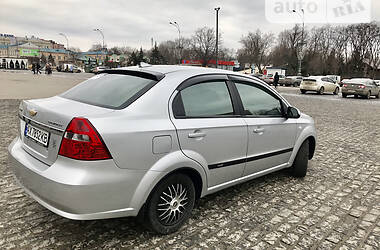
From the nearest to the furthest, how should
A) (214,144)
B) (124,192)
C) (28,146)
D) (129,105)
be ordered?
(124,192)
(129,105)
(28,146)
(214,144)

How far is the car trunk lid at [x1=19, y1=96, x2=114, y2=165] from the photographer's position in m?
2.37

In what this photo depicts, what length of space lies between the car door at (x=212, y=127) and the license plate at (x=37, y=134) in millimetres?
1103

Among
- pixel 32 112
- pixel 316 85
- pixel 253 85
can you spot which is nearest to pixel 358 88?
pixel 316 85

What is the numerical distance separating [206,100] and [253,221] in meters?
1.40

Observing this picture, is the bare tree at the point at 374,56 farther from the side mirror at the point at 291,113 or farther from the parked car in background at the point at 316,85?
the side mirror at the point at 291,113

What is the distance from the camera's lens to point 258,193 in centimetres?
390

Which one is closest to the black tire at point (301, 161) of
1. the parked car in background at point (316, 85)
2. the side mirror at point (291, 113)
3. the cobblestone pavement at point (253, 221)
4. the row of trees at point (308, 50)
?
the cobblestone pavement at point (253, 221)

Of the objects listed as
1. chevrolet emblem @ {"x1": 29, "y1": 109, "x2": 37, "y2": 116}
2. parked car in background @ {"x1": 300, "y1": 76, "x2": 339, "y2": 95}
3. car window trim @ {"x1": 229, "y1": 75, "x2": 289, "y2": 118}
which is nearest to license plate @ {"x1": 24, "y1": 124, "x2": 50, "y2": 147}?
chevrolet emblem @ {"x1": 29, "y1": 109, "x2": 37, "y2": 116}

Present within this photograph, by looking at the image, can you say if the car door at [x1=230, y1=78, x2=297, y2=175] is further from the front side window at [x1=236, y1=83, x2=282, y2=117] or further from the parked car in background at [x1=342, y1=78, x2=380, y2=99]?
the parked car in background at [x1=342, y1=78, x2=380, y2=99]

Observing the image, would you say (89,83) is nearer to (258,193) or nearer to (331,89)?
(258,193)

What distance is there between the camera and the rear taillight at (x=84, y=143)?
2.22 m

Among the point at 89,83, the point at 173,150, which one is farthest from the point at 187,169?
the point at 89,83

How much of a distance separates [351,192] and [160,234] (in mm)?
2864

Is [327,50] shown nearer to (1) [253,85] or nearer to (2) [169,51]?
(2) [169,51]
